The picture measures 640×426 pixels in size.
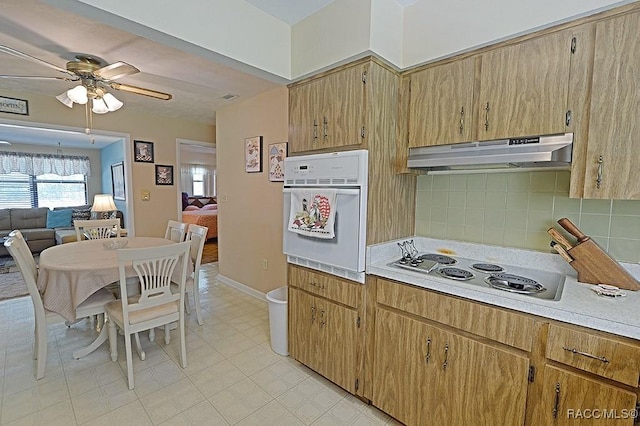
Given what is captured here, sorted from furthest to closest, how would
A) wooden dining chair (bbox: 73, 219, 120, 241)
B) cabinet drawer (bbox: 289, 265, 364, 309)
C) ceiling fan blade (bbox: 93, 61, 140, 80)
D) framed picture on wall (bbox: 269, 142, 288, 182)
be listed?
wooden dining chair (bbox: 73, 219, 120, 241) < framed picture on wall (bbox: 269, 142, 288, 182) < ceiling fan blade (bbox: 93, 61, 140, 80) < cabinet drawer (bbox: 289, 265, 364, 309)

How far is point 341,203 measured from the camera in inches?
69.2

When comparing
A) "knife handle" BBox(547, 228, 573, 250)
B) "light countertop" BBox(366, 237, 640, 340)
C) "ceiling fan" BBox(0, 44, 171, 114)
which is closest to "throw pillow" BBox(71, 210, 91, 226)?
"ceiling fan" BBox(0, 44, 171, 114)

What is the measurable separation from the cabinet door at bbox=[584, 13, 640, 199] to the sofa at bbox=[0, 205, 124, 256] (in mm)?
6844

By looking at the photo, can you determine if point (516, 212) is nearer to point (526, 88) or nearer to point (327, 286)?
point (526, 88)

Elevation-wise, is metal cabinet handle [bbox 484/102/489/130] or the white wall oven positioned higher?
metal cabinet handle [bbox 484/102/489/130]

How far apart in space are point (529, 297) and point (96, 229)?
419 centimetres

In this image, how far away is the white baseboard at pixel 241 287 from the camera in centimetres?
350

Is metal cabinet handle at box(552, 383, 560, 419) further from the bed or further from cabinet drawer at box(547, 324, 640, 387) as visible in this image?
the bed

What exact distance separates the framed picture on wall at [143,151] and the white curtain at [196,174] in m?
4.65

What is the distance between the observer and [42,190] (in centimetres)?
690

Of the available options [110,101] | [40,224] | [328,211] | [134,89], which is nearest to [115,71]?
[134,89]

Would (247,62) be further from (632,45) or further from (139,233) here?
(139,233)

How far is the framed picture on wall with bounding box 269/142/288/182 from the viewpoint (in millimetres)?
3098

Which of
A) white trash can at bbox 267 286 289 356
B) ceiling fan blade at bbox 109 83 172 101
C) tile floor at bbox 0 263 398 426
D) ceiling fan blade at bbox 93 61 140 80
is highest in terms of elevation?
ceiling fan blade at bbox 93 61 140 80
